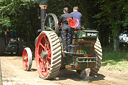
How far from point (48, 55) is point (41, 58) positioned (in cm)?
57

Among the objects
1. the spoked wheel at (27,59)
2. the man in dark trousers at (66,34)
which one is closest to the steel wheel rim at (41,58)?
the man in dark trousers at (66,34)

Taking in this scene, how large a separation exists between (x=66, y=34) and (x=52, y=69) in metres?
1.08

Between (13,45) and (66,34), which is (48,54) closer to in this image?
(66,34)

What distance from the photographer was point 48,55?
22.1ft

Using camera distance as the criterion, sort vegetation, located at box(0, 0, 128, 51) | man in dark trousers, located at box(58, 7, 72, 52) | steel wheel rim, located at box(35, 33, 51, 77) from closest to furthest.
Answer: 1. man in dark trousers, located at box(58, 7, 72, 52)
2. steel wheel rim, located at box(35, 33, 51, 77)
3. vegetation, located at box(0, 0, 128, 51)

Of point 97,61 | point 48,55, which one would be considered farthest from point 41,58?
point 97,61

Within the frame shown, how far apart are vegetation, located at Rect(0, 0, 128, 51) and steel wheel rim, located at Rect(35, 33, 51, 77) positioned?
148 inches

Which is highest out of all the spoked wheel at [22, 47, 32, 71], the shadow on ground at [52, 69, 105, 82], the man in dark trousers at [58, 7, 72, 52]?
the man in dark trousers at [58, 7, 72, 52]

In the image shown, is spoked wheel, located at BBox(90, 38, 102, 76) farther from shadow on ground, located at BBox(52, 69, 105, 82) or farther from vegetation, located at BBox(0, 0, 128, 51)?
vegetation, located at BBox(0, 0, 128, 51)

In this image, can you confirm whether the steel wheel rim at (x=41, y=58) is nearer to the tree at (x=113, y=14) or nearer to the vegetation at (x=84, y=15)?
the vegetation at (x=84, y=15)

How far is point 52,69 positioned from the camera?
626 centimetres

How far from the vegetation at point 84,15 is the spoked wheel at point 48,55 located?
12.6ft

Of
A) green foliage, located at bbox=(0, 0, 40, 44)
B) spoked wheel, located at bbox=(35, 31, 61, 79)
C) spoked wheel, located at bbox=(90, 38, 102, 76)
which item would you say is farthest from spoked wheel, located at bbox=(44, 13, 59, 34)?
green foliage, located at bbox=(0, 0, 40, 44)

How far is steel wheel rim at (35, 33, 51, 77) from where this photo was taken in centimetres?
680
